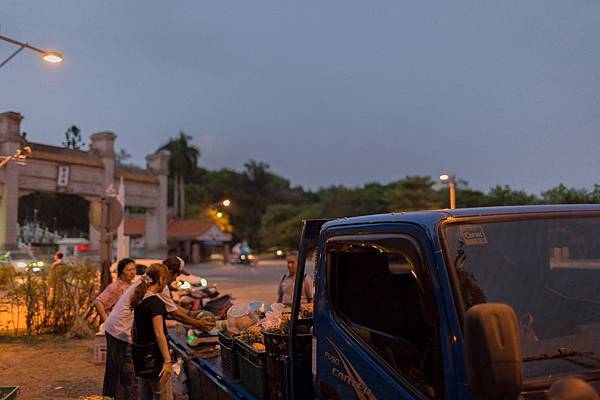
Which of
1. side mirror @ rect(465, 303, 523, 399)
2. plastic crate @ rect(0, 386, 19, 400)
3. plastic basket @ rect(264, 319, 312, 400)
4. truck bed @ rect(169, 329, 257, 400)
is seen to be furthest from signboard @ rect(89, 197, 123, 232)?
side mirror @ rect(465, 303, 523, 399)

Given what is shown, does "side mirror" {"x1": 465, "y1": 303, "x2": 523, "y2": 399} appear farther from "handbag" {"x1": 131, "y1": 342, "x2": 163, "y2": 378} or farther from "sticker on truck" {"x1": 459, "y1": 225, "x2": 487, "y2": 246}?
"handbag" {"x1": 131, "y1": 342, "x2": 163, "y2": 378}

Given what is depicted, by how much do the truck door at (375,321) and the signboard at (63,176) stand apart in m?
37.3

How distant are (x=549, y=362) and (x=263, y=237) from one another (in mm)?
78562

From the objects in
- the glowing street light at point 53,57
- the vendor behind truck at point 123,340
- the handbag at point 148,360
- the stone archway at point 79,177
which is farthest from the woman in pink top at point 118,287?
the stone archway at point 79,177

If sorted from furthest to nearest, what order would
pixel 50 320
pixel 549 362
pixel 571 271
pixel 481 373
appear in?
pixel 50 320
pixel 571 271
pixel 549 362
pixel 481 373

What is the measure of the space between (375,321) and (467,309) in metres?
0.85

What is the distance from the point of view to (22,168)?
116 feet

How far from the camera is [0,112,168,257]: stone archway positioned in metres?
34.5

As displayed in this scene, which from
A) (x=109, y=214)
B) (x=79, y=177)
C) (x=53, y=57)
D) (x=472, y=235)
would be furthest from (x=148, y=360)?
(x=79, y=177)

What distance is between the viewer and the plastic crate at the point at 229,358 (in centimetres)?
452

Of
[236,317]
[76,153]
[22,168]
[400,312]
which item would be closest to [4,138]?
[22,168]

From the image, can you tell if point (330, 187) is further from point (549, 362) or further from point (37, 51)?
point (549, 362)

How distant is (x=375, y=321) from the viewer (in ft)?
9.86

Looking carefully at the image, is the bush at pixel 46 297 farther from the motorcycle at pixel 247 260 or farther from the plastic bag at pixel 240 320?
the motorcycle at pixel 247 260
